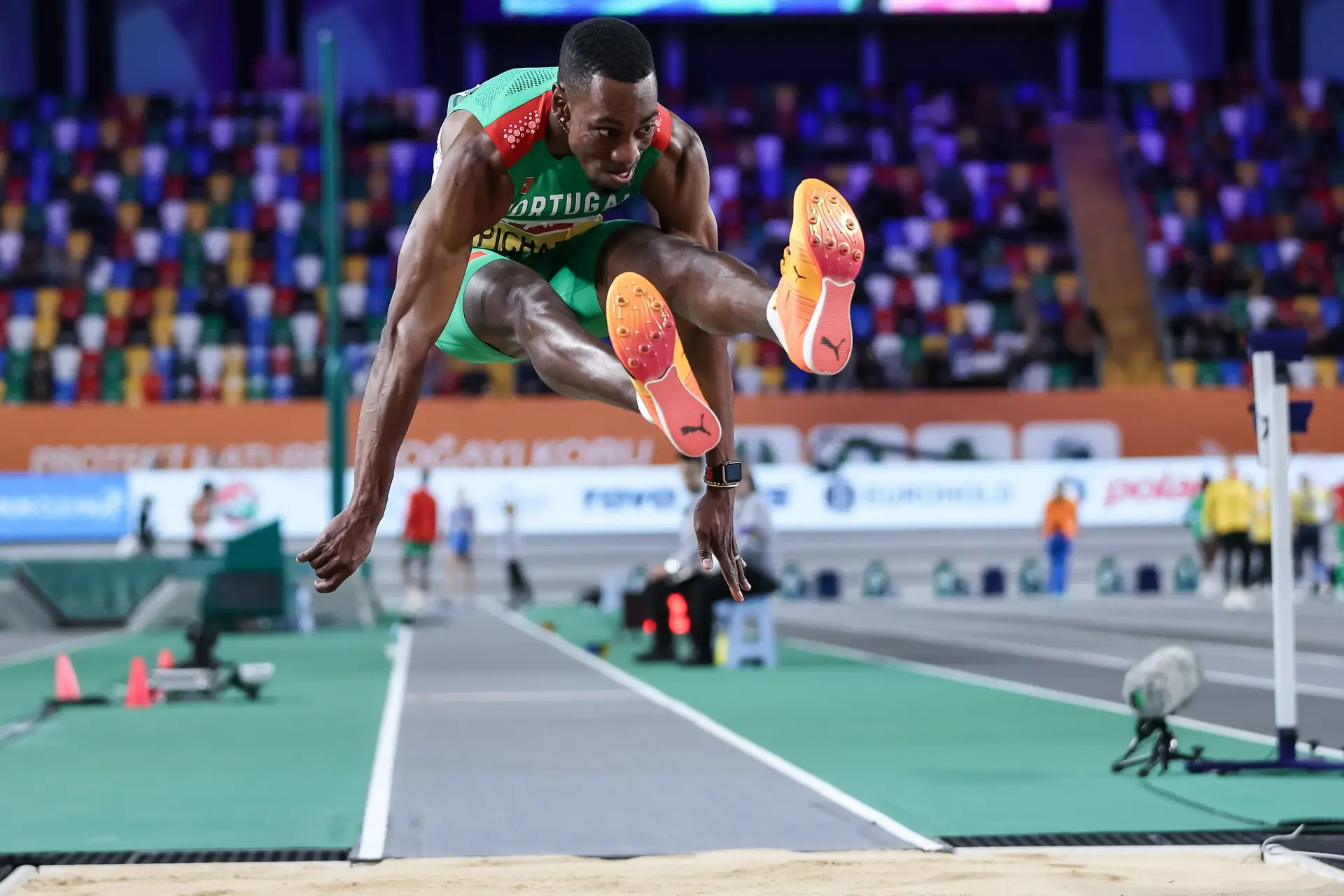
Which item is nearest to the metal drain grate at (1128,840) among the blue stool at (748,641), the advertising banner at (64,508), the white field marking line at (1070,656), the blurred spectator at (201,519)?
the white field marking line at (1070,656)

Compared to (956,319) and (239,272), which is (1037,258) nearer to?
(956,319)

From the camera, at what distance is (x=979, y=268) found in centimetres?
2920

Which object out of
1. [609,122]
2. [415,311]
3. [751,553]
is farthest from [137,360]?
[609,122]

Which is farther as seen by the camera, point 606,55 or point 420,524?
point 420,524

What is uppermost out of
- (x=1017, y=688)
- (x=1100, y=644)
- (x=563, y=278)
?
(x=563, y=278)

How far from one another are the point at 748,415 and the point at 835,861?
18.2 metres

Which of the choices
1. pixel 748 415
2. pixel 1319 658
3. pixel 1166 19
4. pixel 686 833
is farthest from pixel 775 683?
pixel 1166 19

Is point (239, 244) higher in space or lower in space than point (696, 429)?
higher

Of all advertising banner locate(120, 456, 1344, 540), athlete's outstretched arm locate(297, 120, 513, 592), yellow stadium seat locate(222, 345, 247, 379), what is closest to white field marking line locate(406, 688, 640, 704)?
athlete's outstretched arm locate(297, 120, 513, 592)

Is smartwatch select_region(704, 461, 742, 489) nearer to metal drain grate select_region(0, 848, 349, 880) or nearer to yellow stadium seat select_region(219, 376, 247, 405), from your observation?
metal drain grate select_region(0, 848, 349, 880)

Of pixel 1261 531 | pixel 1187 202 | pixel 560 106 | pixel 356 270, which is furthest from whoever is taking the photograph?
pixel 1187 202

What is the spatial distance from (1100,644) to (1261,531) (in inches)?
291

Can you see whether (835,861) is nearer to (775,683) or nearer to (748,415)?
(775,683)

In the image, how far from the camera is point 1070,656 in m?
16.4
